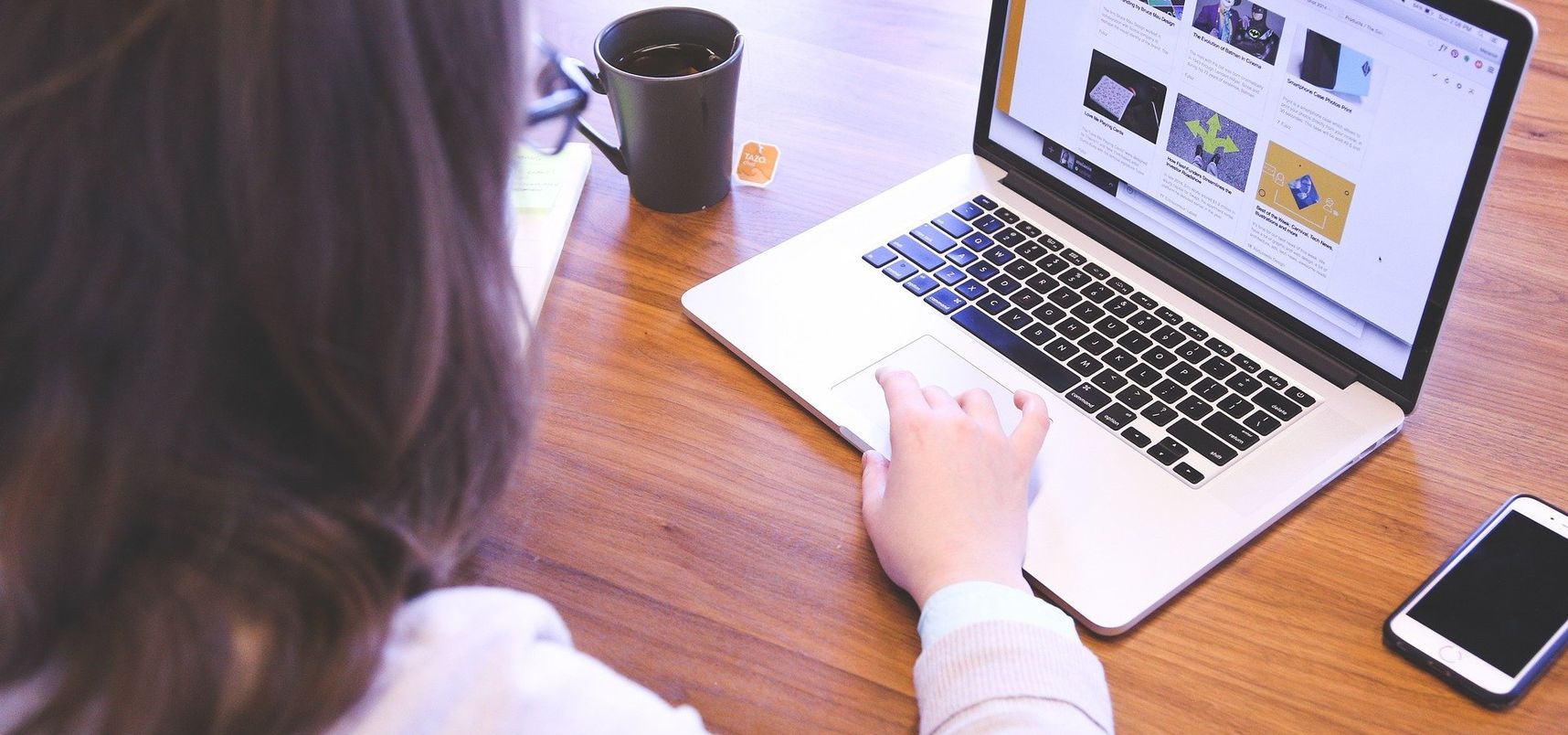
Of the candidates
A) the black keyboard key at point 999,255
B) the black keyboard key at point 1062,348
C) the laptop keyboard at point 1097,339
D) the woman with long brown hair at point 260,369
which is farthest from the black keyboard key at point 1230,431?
the woman with long brown hair at point 260,369

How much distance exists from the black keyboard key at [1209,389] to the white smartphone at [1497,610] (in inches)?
6.6

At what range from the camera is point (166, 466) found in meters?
0.44

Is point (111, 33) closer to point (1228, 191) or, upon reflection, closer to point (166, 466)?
point (166, 466)

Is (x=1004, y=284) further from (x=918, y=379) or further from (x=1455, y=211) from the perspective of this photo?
(x=1455, y=211)

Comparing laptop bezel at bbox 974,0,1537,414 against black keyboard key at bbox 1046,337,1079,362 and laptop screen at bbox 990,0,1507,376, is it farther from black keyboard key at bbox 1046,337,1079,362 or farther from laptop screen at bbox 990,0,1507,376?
black keyboard key at bbox 1046,337,1079,362

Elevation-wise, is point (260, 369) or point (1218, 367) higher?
point (260, 369)

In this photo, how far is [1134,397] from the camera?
2.61 feet

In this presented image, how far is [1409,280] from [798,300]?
41 centimetres

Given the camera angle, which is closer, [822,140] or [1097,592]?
[1097,592]

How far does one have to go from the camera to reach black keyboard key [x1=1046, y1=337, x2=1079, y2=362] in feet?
2.74

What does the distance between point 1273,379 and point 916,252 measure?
0.90 ft

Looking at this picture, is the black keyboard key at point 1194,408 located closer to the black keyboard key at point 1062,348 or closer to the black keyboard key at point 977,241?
the black keyboard key at point 1062,348

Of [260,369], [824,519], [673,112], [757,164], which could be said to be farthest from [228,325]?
[757,164]

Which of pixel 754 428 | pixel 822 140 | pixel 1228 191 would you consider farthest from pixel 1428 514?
pixel 822 140
